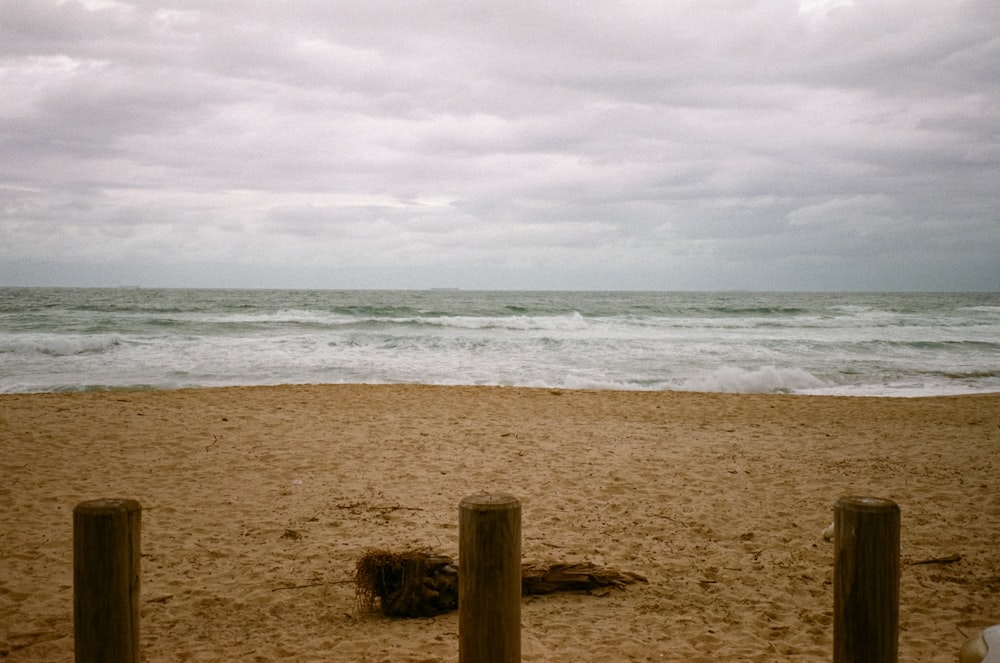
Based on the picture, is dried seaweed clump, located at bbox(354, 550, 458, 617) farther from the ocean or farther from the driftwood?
the ocean

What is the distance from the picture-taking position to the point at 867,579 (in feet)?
6.47

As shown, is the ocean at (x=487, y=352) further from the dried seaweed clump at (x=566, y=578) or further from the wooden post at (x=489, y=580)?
the wooden post at (x=489, y=580)

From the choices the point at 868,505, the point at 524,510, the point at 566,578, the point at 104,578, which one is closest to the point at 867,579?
the point at 868,505

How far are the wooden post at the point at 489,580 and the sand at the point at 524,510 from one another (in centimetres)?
191

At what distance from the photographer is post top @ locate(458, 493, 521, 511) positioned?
1.93m

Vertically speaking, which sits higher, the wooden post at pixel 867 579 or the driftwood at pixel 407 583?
the wooden post at pixel 867 579

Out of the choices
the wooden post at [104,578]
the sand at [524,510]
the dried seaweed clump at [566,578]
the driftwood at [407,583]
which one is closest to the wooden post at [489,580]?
the wooden post at [104,578]

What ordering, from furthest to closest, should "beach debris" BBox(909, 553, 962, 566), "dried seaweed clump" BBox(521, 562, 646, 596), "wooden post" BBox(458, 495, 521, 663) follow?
1. "beach debris" BBox(909, 553, 962, 566)
2. "dried seaweed clump" BBox(521, 562, 646, 596)
3. "wooden post" BBox(458, 495, 521, 663)

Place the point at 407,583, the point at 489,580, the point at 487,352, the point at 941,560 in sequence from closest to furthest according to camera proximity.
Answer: the point at 489,580
the point at 407,583
the point at 941,560
the point at 487,352

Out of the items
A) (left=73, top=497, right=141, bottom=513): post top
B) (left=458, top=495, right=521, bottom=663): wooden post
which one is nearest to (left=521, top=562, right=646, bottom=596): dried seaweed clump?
(left=458, top=495, right=521, bottom=663): wooden post

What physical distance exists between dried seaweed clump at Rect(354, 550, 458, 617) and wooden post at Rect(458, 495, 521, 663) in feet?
7.76

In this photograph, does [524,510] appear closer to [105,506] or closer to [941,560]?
[941,560]

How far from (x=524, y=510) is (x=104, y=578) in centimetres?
451

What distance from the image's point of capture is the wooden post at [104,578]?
1.96 m
